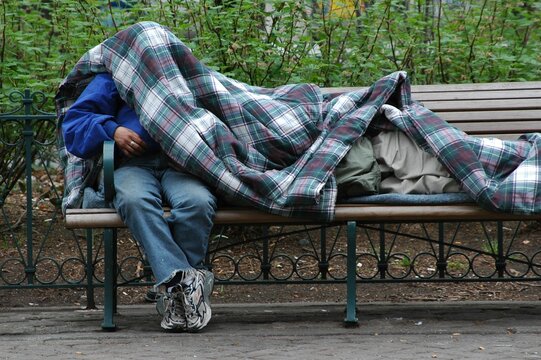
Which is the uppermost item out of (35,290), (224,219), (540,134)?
(540,134)

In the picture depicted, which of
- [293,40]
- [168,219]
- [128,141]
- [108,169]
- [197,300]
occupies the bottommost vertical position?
[197,300]

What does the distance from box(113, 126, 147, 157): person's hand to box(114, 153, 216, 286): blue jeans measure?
0.34 ft

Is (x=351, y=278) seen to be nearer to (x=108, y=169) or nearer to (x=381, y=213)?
(x=381, y=213)

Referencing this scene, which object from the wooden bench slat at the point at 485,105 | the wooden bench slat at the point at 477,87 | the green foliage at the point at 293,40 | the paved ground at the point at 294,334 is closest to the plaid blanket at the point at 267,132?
the wooden bench slat at the point at 485,105

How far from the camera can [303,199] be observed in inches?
193

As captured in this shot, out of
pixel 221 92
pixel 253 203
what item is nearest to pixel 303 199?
pixel 253 203

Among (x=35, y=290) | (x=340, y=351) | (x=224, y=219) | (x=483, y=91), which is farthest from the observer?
(x=35, y=290)

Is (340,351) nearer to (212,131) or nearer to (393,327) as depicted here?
(393,327)

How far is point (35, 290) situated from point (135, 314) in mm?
923

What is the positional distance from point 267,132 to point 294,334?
0.92m

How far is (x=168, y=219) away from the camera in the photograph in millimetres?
4922

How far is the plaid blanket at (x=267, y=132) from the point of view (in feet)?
16.3

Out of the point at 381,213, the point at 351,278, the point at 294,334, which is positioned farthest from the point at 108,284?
the point at 381,213

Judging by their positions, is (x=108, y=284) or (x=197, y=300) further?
(x=108, y=284)
